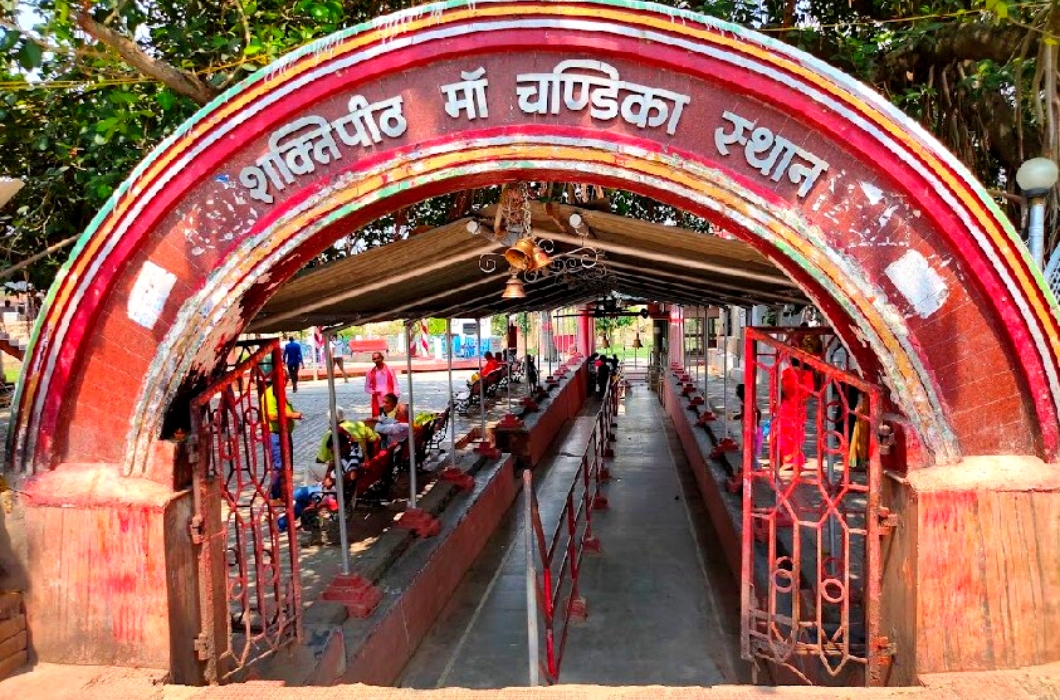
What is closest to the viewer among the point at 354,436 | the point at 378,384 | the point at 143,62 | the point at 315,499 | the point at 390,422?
the point at 143,62

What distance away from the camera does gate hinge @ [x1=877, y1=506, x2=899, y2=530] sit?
10.8ft

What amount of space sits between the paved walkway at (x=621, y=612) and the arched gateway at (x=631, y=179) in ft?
8.52

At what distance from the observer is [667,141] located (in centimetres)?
315

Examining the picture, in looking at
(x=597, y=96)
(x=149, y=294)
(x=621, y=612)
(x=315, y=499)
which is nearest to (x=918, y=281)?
(x=597, y=96)

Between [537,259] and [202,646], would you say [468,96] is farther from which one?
[202,646]

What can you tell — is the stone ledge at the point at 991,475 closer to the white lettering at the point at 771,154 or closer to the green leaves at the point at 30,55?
the white lettering at the point at 771,154

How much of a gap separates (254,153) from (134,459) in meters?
1.59

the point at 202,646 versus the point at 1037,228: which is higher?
the point at 1037,228

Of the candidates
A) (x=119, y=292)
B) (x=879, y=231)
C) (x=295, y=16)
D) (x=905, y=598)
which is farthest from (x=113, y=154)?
(x=905, y=598)

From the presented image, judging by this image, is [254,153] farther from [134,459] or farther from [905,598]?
[905,598]

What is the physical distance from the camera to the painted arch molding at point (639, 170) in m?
3.02

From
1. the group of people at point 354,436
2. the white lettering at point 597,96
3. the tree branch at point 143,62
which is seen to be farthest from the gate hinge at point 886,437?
the tree branch at point 143,62

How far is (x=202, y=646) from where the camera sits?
368cm

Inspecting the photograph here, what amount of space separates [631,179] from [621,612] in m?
4.33
